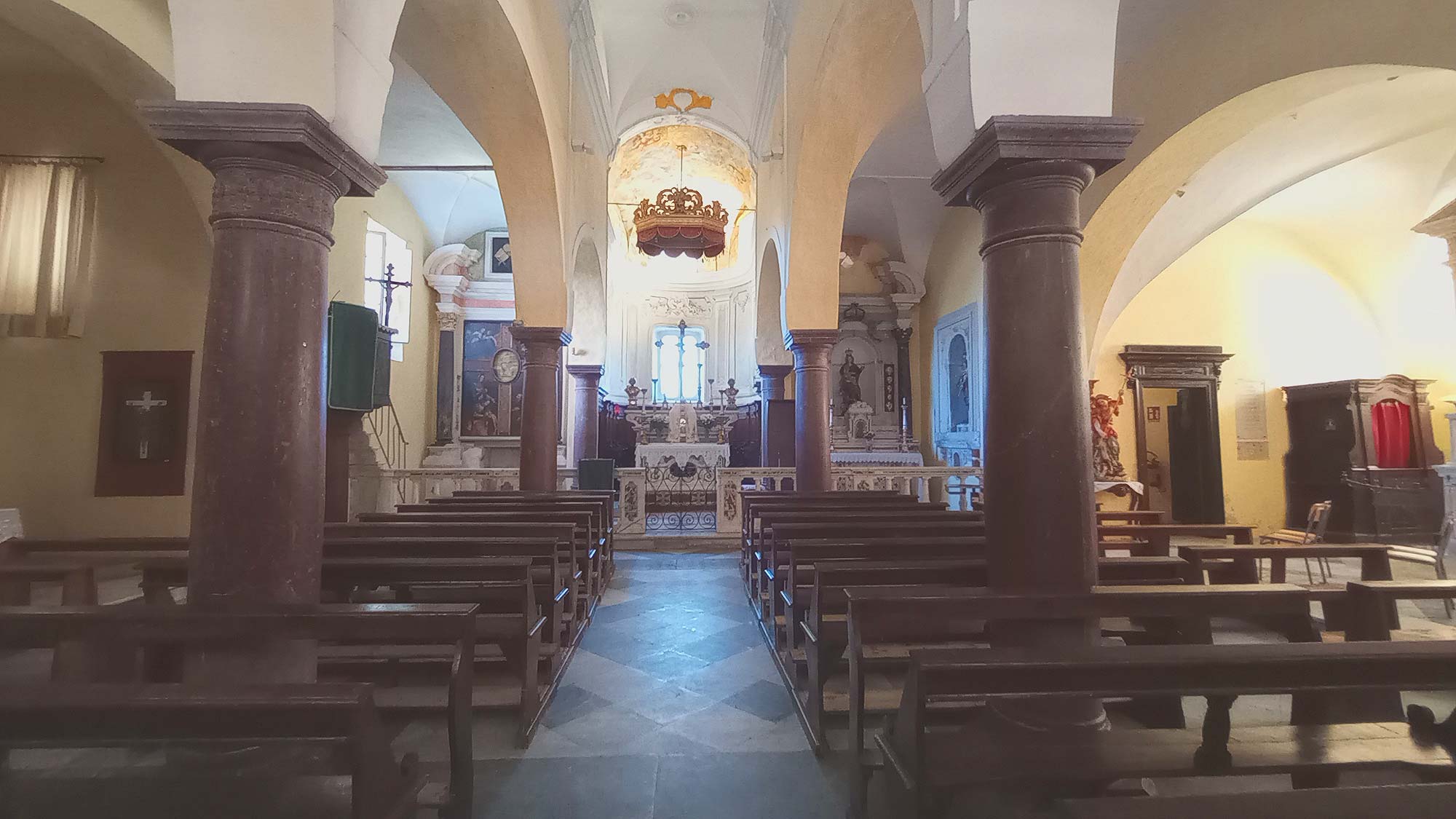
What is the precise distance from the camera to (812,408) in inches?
368

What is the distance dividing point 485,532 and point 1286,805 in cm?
468

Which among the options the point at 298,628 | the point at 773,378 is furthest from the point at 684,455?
the point at 298,628

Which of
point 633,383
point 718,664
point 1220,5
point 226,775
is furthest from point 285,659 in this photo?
point 633,383

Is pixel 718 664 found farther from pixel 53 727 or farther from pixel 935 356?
pixel 935 356

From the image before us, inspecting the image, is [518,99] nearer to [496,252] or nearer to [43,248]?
[43,248]

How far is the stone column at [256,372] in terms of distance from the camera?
9.70ft

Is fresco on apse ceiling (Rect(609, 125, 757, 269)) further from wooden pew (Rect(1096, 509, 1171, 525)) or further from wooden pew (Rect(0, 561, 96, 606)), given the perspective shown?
wooden pew (Rect(0, 561, 96, 606))

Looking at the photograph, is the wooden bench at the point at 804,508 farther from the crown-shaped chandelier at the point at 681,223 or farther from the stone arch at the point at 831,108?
the crown-shaped chandelier at the point at 681,223

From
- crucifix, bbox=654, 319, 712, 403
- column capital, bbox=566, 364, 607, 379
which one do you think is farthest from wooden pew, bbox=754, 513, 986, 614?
crucifix, bbox=654, 319, 712, 403

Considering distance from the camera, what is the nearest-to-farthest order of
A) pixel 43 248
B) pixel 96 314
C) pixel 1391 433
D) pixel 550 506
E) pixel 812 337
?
pixel 550 506 → pixel 43 248 → pixel 96 314 → pixel 812 337 → pixel 1391 433

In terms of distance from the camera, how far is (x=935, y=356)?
52.9ft

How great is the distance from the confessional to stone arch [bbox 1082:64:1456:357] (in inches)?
176

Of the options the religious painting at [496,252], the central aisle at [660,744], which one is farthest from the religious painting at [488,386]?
the central aisle at [660,744]

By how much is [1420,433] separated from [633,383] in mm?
14799
